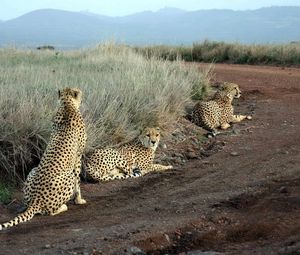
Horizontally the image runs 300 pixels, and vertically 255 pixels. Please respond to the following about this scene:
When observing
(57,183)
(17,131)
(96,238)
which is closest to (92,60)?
(17,131)

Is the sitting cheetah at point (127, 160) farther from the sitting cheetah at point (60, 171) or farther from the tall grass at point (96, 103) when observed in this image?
the sitting cheetah at point (60, 171)

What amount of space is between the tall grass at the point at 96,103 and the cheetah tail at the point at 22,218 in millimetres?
1290

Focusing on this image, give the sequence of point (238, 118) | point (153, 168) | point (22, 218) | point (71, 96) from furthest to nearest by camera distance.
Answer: point (238, 118), point (153, 168), point (71, 96), point (22, 218)

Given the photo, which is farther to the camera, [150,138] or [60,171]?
[150,138]

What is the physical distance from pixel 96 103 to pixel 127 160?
1.01 metres

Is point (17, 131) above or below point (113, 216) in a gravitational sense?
above

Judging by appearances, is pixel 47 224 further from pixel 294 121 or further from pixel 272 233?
pixel 294 121

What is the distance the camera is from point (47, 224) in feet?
17.7

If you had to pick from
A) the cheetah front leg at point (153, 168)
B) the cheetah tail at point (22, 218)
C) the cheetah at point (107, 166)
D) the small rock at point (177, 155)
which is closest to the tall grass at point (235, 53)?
the small rock at point (177, 155)

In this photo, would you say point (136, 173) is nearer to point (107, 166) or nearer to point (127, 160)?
point (127, 160)

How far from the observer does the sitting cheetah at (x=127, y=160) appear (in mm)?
7129

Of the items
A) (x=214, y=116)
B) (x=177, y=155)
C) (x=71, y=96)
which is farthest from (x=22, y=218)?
(x=214, y=116)

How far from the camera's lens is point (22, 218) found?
18.1 ft

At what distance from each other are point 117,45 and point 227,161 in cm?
1252
